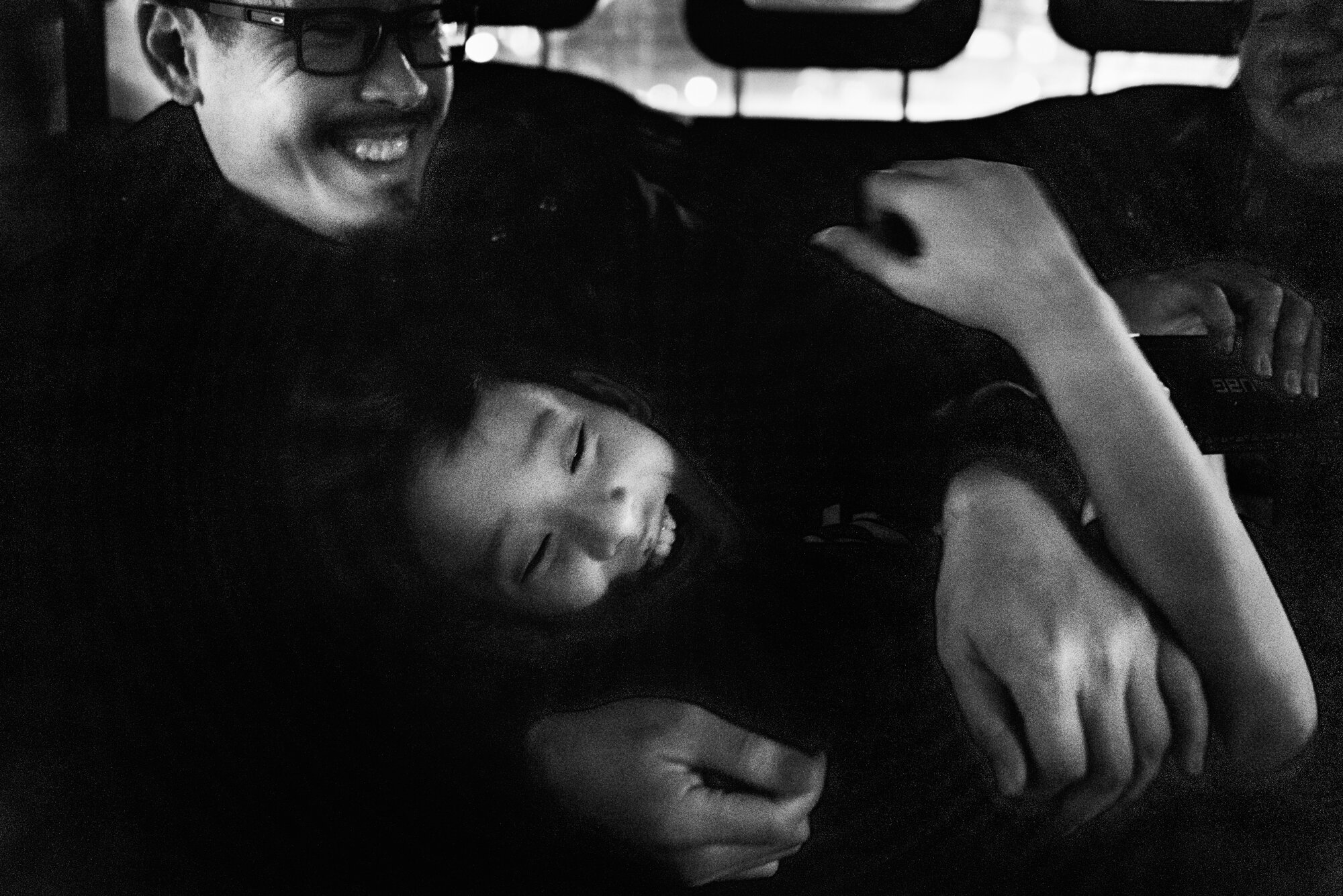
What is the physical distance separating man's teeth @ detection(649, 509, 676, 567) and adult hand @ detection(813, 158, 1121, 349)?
0.32 m

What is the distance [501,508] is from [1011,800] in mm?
606

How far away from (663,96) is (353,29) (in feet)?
0.97

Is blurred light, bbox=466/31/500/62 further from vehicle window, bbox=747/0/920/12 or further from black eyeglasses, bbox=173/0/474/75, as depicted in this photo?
vehicle window, bbox=747/0/920/12

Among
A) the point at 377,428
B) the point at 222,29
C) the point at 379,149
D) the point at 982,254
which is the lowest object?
the point at 377,428

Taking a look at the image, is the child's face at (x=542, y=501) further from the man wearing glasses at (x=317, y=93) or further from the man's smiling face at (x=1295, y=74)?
the man's smiling face at (x=1295, y=74)

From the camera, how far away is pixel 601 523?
1.19 metres

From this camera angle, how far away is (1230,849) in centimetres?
130

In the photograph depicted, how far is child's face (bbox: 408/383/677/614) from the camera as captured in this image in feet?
3.88

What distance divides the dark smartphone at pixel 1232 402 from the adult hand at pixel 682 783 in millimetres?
532

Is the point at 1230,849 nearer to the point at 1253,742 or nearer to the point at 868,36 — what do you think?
the point at 1253,742

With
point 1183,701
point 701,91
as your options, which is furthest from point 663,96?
point 1183,701

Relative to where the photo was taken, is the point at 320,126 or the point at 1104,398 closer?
the point at 320,126

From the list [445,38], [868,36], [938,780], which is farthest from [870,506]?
[445,38]

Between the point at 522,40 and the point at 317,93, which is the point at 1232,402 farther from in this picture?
the point at 317,93
